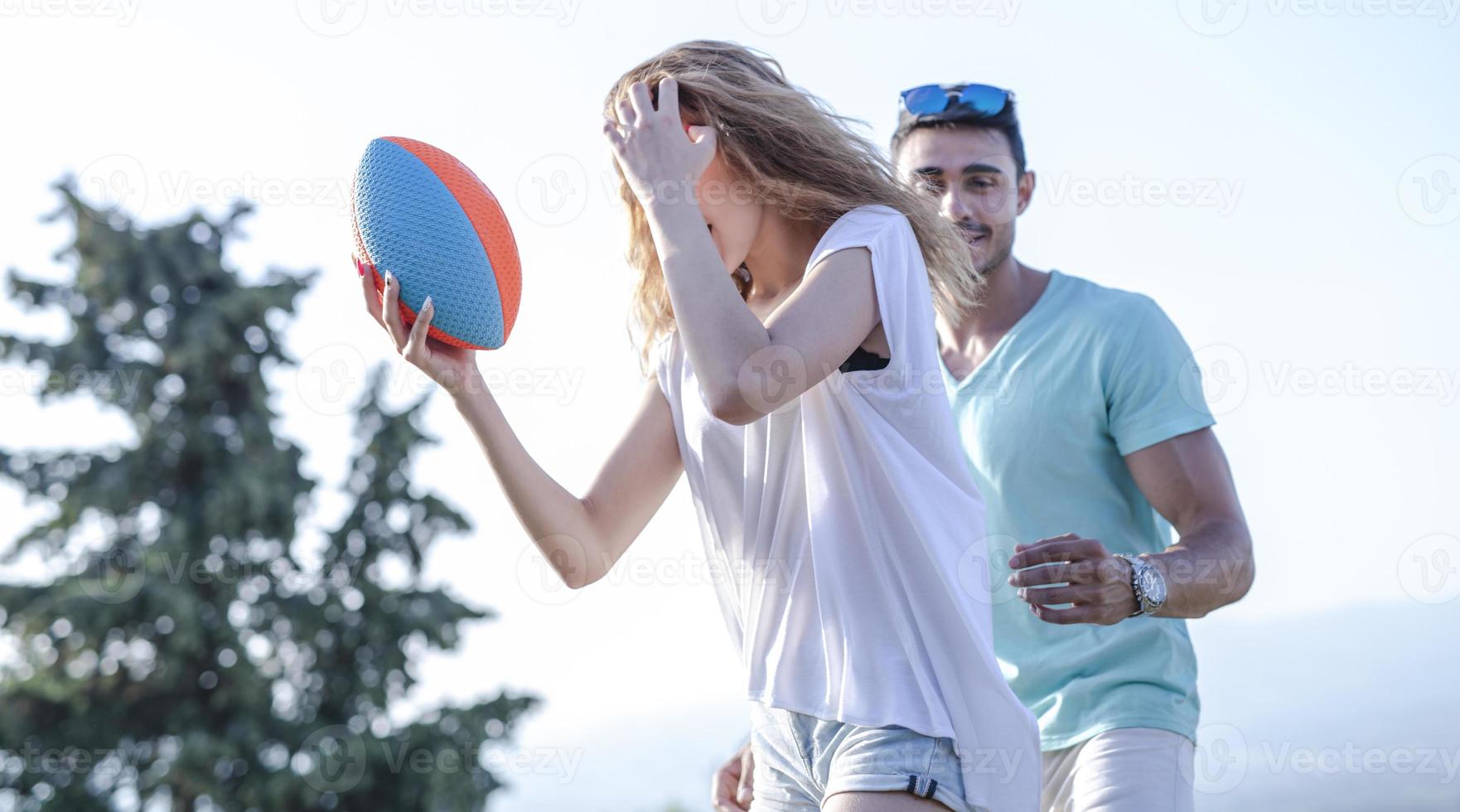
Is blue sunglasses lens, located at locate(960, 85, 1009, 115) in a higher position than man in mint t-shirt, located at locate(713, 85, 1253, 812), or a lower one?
higher

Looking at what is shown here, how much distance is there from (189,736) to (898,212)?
1274cm

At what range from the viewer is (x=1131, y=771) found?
10.1ft

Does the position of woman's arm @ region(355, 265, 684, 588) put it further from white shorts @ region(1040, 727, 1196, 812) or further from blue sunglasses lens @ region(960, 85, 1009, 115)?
blue sunglasses lens @ region(960, 85, 1009, 115)

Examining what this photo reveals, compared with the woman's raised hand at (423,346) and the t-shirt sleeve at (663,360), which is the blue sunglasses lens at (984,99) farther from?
the woman's raised hand at (423,346)

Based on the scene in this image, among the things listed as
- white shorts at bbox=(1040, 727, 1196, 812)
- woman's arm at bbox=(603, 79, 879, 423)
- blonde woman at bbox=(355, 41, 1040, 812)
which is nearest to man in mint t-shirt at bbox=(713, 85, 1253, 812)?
white shorts at bbox=(1040, 727, 1196, 812)

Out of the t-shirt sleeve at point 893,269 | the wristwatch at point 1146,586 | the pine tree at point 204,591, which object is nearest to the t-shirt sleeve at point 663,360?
the t-shirt sleeve at point 893,269

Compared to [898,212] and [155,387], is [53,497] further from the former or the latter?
[898,212]

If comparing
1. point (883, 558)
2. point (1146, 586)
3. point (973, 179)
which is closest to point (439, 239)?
point (883, 558)

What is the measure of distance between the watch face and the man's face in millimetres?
1250

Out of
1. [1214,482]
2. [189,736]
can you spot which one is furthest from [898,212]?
[189,736]

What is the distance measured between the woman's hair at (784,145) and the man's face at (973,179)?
4.06 feet

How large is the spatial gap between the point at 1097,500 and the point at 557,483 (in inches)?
56.9

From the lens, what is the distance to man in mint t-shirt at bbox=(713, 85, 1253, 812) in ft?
10.2

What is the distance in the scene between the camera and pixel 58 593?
1359 cm
